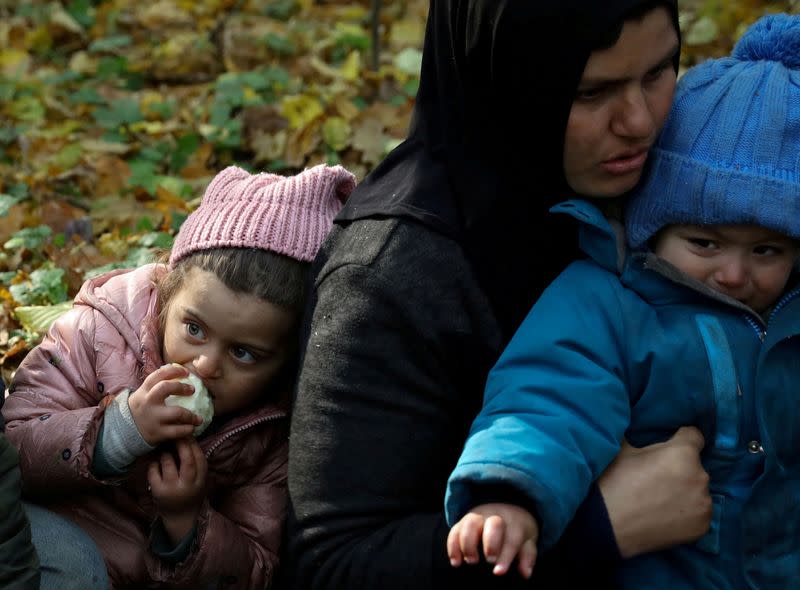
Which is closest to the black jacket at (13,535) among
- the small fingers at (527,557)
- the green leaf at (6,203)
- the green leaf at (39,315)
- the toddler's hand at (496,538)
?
the toddler's hand at (496,538)

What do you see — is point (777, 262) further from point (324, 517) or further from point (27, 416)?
→ point (27, 416)

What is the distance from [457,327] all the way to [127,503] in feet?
3.25

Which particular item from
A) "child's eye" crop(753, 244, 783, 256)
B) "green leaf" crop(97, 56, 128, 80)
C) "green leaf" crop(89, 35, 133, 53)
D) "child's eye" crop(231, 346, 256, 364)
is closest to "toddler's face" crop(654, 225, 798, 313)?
"child's eye" crop(753, 244, 783, 256)

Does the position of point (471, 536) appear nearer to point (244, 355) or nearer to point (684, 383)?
point (684, 383)

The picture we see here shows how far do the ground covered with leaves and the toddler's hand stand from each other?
1.95m

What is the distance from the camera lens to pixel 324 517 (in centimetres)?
234

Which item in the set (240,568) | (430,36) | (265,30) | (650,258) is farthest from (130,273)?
(265,30)

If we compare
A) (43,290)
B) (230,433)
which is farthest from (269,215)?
(43,290)

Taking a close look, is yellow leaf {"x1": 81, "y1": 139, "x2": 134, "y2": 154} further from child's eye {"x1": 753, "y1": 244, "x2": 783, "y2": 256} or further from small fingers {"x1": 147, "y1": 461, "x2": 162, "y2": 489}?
child's eye {"x1": 753, "y1": 244, "x2": 783, "y2": 256}

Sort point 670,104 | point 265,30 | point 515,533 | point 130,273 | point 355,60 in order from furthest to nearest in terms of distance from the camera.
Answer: point 265,30
point 355,60
point 130,273
point 670,104
point 515,533

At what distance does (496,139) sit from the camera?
2441 mm

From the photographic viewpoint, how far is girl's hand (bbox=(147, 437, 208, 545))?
2543 mm

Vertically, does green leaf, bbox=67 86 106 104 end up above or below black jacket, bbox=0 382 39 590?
below

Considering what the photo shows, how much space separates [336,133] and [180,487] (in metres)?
2.93
